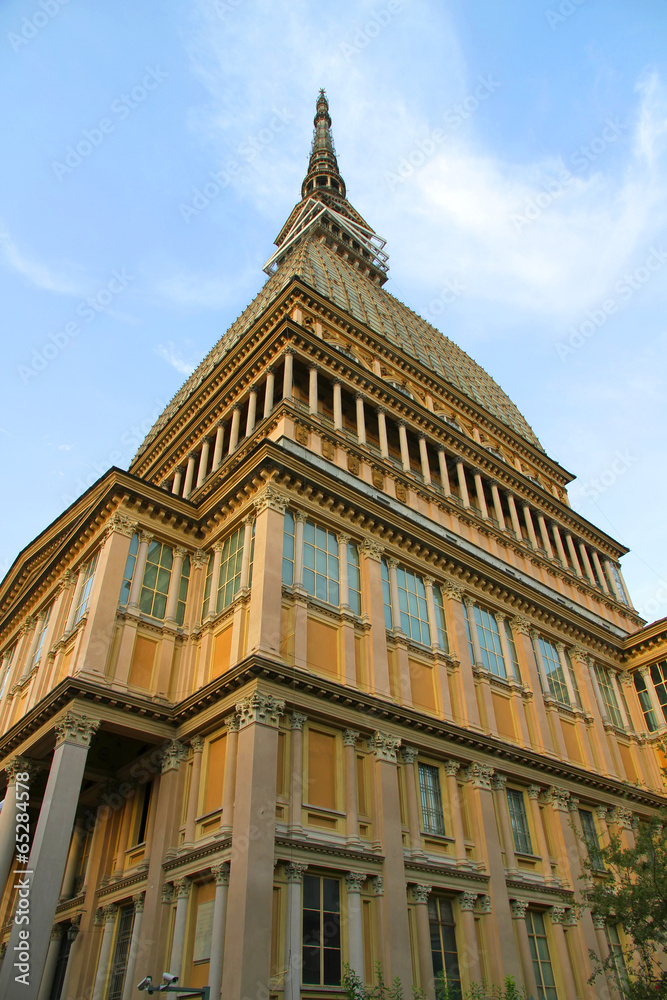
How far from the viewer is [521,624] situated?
112 feet

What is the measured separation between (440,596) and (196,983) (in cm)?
1701

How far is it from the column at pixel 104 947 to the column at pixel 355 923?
840 centimetres

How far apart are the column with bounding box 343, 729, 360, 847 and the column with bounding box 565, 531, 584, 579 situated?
83.4 feet

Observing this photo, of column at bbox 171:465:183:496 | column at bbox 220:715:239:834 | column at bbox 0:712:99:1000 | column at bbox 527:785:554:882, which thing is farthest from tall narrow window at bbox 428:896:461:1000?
column at bbox 171:465:183:496

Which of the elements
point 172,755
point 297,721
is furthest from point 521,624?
point 172,755

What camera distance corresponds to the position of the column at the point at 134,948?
800 inches

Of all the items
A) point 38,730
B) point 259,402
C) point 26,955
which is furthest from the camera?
point 259,402

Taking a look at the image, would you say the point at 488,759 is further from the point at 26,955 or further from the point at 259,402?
the point at 259,402

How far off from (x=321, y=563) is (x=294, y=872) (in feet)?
34.8

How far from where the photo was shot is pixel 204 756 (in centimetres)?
2308

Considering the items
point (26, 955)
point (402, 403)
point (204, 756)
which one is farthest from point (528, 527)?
point (26, 955)

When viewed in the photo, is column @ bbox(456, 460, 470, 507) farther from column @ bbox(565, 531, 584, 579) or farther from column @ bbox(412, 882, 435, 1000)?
column @ bbox(412, 882, 435, 1000)

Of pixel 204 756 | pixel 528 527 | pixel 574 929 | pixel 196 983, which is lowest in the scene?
pixel 196 983

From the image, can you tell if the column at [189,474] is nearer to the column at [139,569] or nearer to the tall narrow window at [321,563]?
the column at [139,569]
